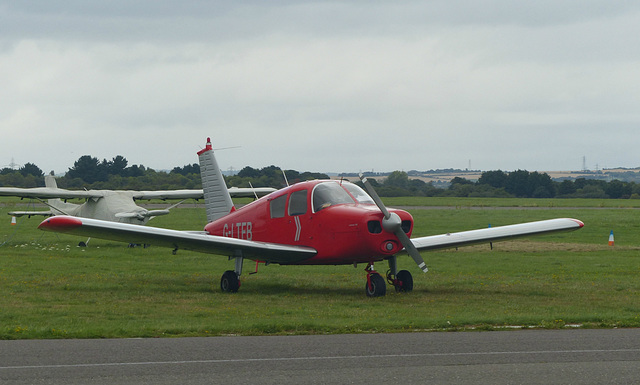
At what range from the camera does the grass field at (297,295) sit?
39.2 ft

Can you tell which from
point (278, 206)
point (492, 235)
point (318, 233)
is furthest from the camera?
point (492, 235)

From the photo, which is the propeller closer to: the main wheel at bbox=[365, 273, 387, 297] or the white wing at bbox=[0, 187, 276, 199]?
the main wheel at bbox=[365, 273, 387, 297]

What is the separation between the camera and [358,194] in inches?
656

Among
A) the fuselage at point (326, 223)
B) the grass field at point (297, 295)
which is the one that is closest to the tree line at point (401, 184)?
the grass field at point (297, 295)

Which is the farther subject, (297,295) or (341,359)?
(297,295)

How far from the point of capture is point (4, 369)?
8445mm

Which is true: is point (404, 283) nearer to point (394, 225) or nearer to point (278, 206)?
point (394, 225)

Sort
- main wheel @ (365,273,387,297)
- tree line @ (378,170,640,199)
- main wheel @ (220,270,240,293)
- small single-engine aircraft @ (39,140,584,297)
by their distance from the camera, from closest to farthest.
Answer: small single-engine aircraft @ (39,140,584,297), main wheel @ (365,273,387,297), main wheel @ (220,270,240,293), tree line @ (378,170,640,199)

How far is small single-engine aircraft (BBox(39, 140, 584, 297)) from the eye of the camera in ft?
50.3

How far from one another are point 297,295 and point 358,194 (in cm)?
250

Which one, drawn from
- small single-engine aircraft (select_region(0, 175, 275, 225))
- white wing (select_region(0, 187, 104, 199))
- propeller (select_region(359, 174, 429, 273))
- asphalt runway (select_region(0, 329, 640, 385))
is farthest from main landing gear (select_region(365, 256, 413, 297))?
white wing (select_region(0, 187, 104, 199))

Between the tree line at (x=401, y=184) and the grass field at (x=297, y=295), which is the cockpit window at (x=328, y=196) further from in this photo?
the tree line at (x=401, y=184)

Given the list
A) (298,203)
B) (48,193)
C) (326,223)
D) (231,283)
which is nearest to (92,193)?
(48,193)

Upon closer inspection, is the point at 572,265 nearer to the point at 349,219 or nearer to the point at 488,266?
the point at 488,266
